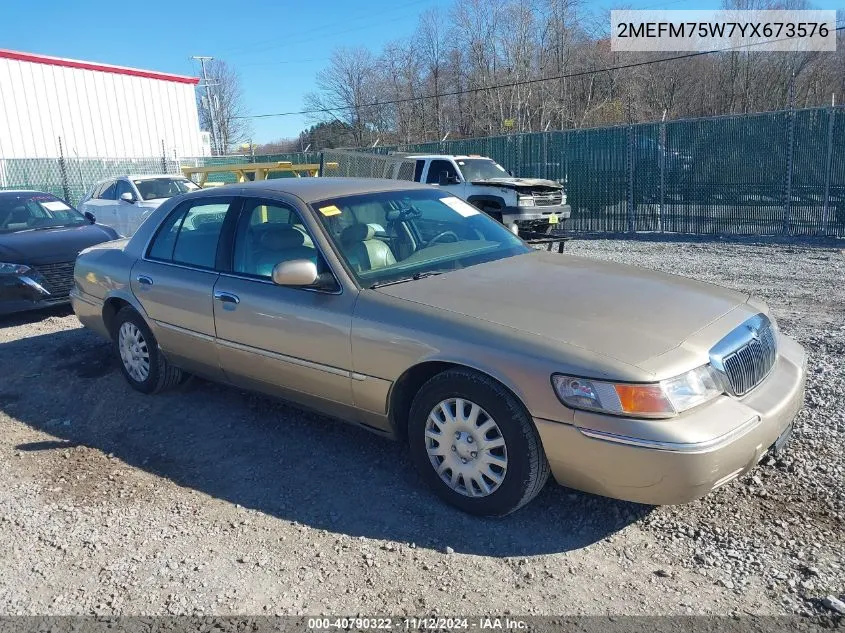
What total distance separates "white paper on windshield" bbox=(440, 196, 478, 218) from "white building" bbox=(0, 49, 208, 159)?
22.1 metres

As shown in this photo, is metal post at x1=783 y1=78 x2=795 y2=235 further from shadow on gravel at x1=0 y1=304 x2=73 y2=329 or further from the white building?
the white building

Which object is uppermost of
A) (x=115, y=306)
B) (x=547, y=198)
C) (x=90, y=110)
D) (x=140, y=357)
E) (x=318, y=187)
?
(x=90, y=110)

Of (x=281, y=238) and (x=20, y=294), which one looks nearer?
(x=281, y=238)

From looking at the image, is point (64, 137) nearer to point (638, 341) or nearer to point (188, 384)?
point (188, 384)

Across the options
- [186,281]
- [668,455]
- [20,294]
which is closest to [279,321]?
[186,281]

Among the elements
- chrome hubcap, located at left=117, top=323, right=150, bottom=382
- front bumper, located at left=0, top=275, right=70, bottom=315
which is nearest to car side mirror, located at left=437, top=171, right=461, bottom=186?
front bumper, located at left=0, top=275, right=70, bottom=315

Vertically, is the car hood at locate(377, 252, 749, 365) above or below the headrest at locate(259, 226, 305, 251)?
below

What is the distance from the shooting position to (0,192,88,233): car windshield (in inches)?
350

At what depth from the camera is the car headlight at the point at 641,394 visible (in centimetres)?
285

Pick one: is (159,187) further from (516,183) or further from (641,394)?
(641,394)

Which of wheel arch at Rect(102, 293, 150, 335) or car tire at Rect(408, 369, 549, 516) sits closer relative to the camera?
car tire at Rect(408, 369, 549, 516)

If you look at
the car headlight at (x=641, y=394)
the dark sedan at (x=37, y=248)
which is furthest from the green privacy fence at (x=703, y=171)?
the car headlight at (x=641, y=394)

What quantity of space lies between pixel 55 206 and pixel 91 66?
2430cm

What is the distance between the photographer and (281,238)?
4277mm
